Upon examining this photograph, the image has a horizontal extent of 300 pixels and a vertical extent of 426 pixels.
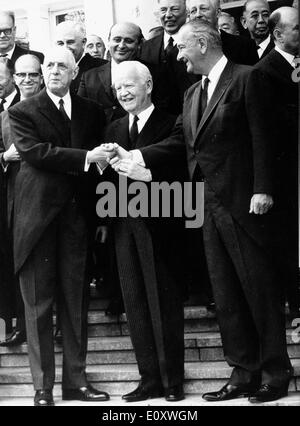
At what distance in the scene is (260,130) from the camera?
175 inches

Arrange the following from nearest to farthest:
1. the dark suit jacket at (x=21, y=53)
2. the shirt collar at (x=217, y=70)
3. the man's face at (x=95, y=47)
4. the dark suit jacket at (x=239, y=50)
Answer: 1. the shirt collar at (x=217, y=70)
2. the dark suit jacket at (x=239, y=50)
3. the dark suit jacket at (x=21, y=53)
4. the man's face at (x=95, y=47)

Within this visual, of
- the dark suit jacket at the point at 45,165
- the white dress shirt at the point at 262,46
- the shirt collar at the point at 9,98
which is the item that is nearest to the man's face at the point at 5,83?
the shirt collar at the point at 9,98

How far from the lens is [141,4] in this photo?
215 inches

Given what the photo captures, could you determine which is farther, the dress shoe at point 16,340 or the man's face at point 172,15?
the man's face at point 172,15

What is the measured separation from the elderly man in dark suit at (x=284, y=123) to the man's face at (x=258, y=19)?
40cm

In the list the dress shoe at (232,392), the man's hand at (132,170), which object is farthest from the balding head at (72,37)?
the dress shoe at (232,392)

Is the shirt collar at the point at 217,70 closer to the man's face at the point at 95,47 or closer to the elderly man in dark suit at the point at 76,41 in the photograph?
the elderly man in dark suit at the point at 76,41

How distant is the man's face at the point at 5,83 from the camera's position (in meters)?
5.43

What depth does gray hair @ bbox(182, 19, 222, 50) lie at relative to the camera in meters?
4.62

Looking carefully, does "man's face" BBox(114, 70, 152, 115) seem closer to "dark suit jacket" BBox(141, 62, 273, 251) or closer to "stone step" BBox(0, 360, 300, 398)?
"dark suit jacket" BBox(141, 62, 273, 251)

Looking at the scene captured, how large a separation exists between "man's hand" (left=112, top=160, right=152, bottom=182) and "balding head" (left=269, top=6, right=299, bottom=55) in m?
1.03

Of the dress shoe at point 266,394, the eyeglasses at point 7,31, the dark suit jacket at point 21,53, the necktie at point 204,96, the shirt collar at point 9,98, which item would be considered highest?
the eyeglasses at point 7,31

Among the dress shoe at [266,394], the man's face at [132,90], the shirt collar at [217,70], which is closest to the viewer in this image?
the dress shoe at [266,394]

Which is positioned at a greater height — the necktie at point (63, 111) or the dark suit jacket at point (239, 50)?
the dark suit jacket at point (239, 50)
